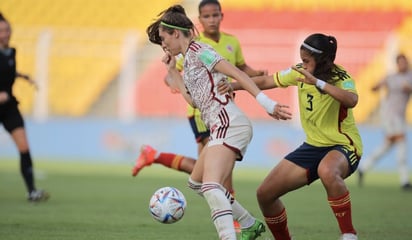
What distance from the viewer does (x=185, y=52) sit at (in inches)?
300

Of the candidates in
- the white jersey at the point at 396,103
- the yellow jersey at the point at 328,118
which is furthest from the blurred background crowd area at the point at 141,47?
the yellow jersey at the point at 328,118

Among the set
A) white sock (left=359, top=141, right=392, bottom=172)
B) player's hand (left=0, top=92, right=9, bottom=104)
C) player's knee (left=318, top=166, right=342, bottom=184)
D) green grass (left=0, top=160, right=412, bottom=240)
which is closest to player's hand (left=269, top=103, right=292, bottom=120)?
player's knee (left=318, top=166, right=342, bottom=184)

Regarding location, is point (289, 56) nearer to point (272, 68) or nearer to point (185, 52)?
point (272, 68)

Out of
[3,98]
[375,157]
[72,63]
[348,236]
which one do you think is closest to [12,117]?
[3,98]

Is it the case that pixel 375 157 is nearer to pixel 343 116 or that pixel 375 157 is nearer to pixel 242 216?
pixel 343 116

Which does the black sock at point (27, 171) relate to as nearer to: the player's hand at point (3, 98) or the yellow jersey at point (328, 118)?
the player's hand at point (3, 98)

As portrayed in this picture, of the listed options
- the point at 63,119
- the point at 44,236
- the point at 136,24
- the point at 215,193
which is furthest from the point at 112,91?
the point at 215,193

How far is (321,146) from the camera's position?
26.0ft

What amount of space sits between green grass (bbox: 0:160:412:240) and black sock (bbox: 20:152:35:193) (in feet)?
0.91

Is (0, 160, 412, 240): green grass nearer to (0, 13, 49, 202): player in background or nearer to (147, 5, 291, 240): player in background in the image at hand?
(0, 13, 49, 202): player in background

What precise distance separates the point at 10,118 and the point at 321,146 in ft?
18.9

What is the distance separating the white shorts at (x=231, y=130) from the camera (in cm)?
737

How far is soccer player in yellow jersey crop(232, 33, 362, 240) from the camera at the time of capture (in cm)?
763

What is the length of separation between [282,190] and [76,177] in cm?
997
